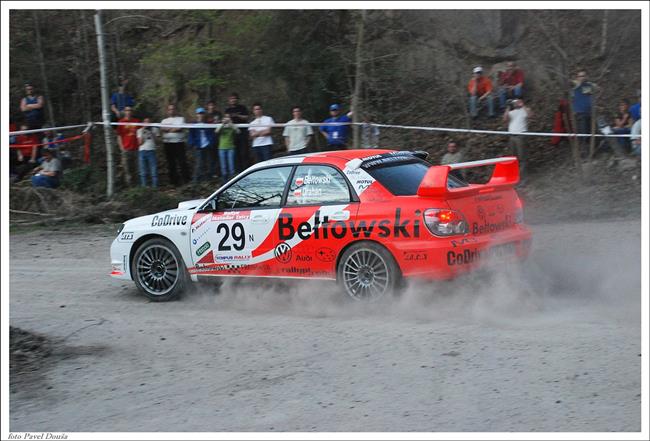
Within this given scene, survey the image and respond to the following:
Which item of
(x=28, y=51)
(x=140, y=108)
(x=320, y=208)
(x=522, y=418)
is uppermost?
(x=28, y=51)

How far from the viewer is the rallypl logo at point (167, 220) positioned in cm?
938

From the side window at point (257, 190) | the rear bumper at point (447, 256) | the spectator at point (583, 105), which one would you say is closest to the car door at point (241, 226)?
the side window at point (257, 190)

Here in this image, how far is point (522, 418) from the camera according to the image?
5520mm

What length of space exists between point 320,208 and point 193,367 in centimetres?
231

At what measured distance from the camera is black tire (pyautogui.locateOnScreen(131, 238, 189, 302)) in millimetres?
9477

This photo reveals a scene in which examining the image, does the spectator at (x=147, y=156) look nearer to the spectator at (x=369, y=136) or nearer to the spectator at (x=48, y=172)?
the spectator at (x=48, y=172)

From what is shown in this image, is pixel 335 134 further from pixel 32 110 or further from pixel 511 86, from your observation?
pixel 32 110

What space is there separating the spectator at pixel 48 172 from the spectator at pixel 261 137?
13.7 ft

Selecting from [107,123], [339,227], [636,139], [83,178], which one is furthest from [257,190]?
[83,178]

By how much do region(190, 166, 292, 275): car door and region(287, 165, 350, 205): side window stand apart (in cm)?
15

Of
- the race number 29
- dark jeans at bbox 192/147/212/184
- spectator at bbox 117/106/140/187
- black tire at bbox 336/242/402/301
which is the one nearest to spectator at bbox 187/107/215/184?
dark jeans at bbox 192/147/212/184

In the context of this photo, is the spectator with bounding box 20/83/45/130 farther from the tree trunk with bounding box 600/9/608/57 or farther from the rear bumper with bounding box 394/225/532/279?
the rear bumper with bounding box 394/225/532/279

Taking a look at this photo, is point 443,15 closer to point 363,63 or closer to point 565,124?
point 363,63

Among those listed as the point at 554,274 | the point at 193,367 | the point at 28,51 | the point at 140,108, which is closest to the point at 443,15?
the point at 140,108
